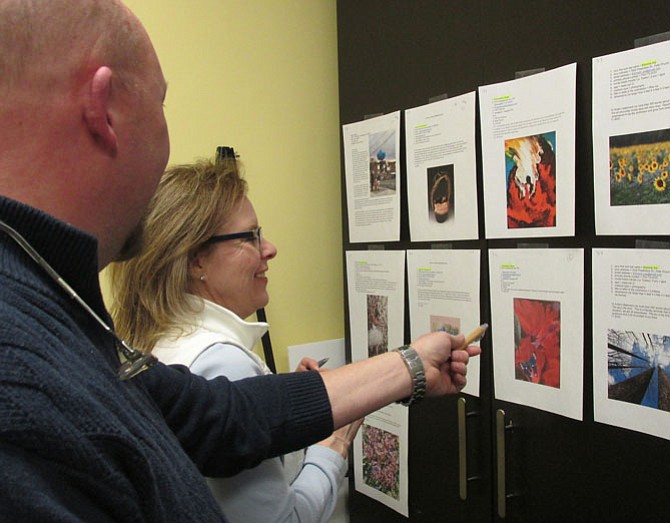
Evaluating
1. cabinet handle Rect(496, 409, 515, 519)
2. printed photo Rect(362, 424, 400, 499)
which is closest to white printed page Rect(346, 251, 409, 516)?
printed photo Rect(362, 424, 400, 499)

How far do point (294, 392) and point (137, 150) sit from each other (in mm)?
506

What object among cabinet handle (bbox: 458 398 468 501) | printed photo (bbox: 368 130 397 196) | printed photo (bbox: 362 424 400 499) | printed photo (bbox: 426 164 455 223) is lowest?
printed photo (bbox: 362 424 400 499)

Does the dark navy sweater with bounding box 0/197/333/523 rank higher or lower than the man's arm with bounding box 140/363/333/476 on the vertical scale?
higher

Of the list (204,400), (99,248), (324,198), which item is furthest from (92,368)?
(324,198)

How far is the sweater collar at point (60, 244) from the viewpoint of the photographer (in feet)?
1.43

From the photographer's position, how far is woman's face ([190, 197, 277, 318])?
1.14 metres

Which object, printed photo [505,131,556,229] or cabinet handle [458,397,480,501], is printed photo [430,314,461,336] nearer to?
cabinet handle [458,397,480,501]

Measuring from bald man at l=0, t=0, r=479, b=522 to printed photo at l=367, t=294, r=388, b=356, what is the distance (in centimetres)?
117

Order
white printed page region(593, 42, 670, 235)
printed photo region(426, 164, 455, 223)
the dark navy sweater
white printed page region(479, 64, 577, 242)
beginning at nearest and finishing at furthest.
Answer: the dark navy sweater
white printed page region(593, 42, 670, 235)
white printed page region(479, 64, 577, 242)
printed photo region(426, 164, 455, 223)

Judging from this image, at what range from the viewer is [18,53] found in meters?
0.47

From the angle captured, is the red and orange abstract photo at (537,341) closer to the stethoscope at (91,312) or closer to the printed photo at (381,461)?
the printed photo at (381,461)

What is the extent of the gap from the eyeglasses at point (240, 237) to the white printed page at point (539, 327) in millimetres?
566

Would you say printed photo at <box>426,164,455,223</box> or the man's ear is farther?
printed photo at <box>426,164,455,223</box>

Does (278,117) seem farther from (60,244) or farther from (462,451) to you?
(60,244)
